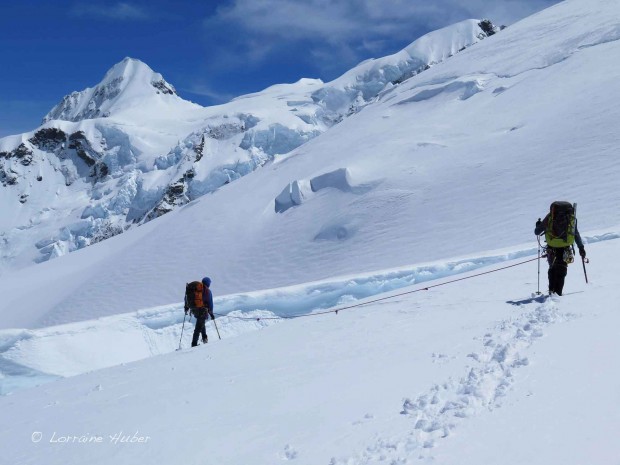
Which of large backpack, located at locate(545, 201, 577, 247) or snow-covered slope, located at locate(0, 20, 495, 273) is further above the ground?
snow-covered slope, located at locate(0, 20, 495, 273)

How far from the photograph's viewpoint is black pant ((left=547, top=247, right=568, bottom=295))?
678cm

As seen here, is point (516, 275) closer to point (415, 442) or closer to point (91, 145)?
point (415, 442)

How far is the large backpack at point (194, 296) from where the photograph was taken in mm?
9711

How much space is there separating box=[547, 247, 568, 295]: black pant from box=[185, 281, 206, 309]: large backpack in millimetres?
5912

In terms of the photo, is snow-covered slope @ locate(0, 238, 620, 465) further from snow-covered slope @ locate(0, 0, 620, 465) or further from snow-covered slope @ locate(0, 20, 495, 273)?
snow-covered slope @ locate(0, 20, 495, 273)

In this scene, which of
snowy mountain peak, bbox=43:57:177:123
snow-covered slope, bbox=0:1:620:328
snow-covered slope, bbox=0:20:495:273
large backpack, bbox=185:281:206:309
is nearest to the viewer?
large backpack, bbox=185:281:206:309

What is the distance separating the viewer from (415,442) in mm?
3188

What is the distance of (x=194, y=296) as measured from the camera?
971cm

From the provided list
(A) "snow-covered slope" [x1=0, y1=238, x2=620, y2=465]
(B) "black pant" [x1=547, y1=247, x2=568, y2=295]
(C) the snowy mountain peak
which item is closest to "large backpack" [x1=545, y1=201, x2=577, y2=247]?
(B) "black pant" [x1=547, y1=247, x2=568, y2=295]

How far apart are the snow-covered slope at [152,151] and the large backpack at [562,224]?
250 ft

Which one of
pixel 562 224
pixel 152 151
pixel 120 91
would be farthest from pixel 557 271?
pixel 120 91

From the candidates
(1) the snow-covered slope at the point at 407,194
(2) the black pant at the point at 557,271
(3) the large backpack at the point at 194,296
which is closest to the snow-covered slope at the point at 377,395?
(2) the black pant at the point at 557,271

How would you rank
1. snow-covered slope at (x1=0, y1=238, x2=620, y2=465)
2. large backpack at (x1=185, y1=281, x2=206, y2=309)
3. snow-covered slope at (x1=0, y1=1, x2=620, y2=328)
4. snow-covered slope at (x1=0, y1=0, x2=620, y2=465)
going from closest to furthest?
snow-covered slope at (x1=0, y1=238, x2=620, y2=465)
snow-covered slope at (x1=0, y1=0, x2=620, y2=465)
large backpack at (x1=185, y1=281, x2=206, y2=309)
snow-covered slope at (x1=0, y1=1, x2=620, y2=328)

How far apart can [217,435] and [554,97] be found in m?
23.9
